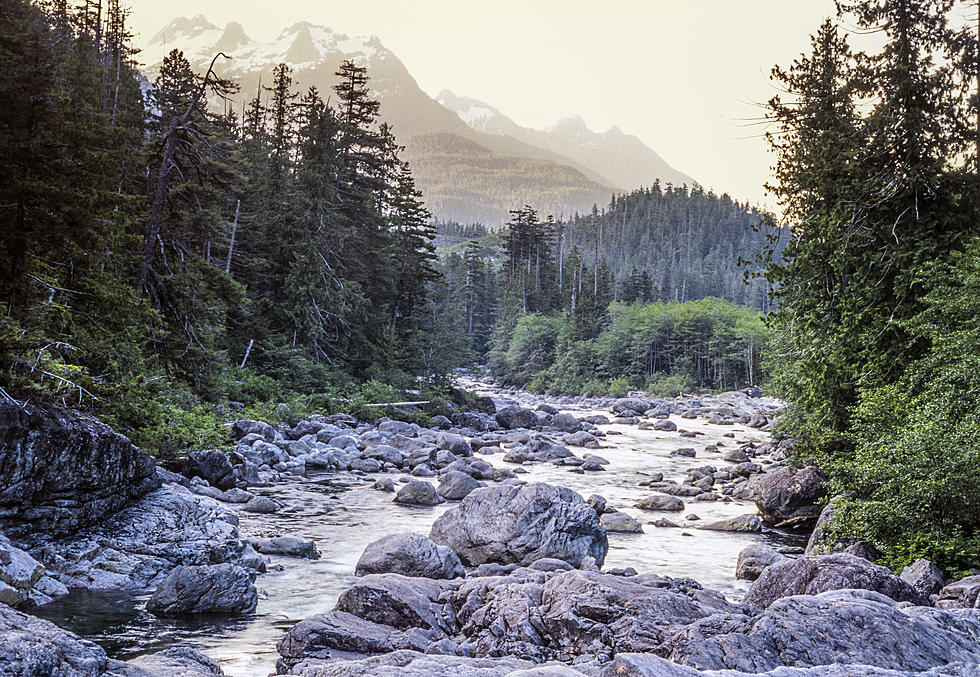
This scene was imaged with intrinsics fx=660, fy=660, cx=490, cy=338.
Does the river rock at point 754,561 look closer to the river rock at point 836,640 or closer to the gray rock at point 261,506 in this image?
the river rock at point 836,640

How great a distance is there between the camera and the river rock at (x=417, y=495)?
15812mm

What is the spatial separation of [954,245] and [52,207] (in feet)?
53.4

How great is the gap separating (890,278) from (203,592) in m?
14.2

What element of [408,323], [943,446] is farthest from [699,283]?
[943,446]

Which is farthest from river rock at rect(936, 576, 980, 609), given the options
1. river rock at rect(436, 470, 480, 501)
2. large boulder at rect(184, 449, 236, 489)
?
large boulder at rect(184, 449, 236, 489)

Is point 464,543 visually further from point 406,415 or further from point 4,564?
point 406,415

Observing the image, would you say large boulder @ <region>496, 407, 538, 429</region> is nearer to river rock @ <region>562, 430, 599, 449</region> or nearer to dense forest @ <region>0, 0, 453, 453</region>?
river rock @ <region>562, 430, 599, 449</region>

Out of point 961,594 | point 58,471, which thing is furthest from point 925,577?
point 58,471

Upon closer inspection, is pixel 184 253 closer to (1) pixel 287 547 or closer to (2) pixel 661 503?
(1) pixel 287 547

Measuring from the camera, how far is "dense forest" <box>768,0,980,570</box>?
9.67m

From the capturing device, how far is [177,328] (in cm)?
1700

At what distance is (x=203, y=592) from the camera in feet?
26.3

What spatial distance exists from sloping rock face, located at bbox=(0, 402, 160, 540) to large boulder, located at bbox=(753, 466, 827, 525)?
13098mm

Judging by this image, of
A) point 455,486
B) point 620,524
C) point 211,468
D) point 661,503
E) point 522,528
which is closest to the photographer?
point 522,528
